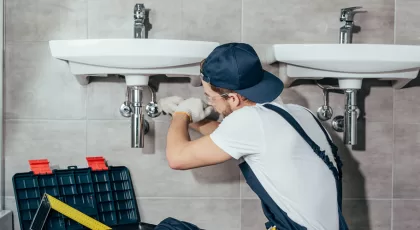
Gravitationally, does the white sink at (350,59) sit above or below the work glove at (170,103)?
above

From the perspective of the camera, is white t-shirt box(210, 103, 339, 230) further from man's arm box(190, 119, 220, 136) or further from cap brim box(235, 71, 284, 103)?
man's arm box(190, 119, 220, 136)

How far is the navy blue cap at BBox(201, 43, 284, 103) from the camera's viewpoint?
1705mm

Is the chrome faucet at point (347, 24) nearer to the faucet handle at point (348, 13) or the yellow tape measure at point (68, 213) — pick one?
the faucet handle at point (348, 13)

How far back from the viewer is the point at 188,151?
1745 mm

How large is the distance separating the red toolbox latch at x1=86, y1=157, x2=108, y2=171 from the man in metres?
0.58

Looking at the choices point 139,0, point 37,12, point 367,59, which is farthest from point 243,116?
point 37,12

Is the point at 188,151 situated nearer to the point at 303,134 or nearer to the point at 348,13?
the point at 303,134

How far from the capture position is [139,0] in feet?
7.77

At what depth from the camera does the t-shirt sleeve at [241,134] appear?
1.64 metres

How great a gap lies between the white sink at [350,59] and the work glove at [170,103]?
388 mm

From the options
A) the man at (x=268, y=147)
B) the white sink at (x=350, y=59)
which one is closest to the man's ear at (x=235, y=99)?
the man at (x=268, y=147)

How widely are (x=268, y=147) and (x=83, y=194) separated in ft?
2.98

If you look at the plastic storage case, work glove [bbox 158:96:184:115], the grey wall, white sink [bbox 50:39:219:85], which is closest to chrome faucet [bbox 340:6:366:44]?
the grey wall

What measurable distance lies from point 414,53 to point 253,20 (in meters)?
0.65
